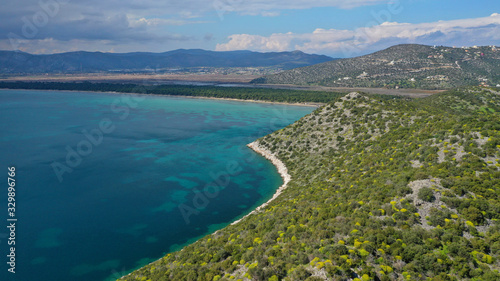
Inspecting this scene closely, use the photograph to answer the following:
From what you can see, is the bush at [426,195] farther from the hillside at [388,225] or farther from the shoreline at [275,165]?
the shoreline at [275,165]

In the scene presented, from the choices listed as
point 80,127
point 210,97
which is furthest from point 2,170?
point 210,97

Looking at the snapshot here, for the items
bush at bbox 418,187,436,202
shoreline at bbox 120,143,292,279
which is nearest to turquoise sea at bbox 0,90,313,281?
shoreline at bbox 120,143,292,279

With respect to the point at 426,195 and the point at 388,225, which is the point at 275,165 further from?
the point at 388,225

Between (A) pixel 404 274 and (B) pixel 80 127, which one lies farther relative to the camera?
(B) pixel 80 127

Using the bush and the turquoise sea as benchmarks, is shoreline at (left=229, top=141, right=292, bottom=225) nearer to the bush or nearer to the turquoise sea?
the turquoise sea

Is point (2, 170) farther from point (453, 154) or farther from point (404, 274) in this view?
point (453, 154)

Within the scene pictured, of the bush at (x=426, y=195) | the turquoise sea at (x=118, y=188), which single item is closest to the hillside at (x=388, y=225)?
the bush at (x=426, y=195)

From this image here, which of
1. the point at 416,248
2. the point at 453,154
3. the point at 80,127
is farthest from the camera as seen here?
the point at 80,127
